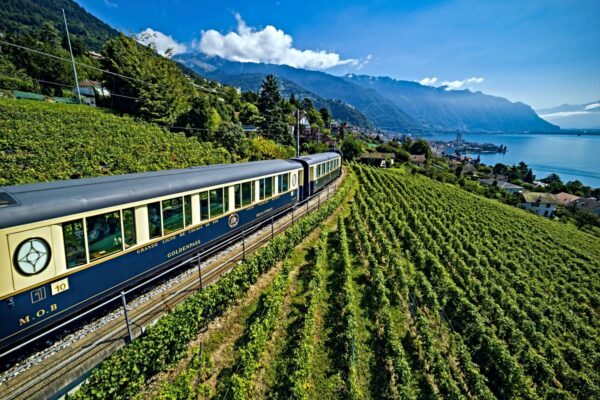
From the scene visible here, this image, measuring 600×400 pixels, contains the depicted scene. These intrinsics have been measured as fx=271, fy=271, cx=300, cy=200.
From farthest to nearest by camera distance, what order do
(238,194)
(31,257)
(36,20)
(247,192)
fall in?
(36,20) < (247,192) < (238,194) < (31,257)

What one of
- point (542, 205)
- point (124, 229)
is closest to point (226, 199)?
point (124, 229)

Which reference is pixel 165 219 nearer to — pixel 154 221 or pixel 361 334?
pixel 154 221

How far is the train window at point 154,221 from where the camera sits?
870 cm

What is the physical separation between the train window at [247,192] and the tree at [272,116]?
36.0m

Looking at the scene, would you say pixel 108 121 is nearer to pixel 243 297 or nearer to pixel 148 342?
pixel 243 297

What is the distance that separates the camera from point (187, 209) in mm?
10055

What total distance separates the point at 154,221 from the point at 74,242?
234cm

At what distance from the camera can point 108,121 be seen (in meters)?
24.9

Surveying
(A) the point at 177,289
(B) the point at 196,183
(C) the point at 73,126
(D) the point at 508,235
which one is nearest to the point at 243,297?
(A) the point at 177,289

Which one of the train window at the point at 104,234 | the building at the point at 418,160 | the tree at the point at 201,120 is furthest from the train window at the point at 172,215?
the building at the point at 418,160

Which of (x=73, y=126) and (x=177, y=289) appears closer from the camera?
(x=177, y=289)

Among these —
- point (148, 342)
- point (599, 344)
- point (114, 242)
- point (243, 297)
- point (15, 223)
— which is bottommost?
point (599, 344)

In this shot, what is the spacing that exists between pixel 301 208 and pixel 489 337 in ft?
42.6

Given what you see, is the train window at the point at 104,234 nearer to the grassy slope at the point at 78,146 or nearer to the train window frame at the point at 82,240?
the train window frame at the point at 82,240
